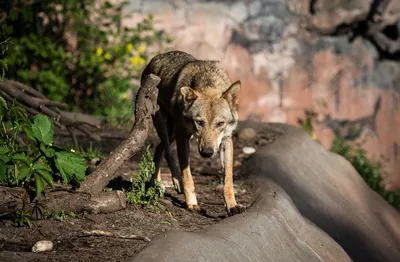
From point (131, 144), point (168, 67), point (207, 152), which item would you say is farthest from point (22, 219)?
point (168, 67)

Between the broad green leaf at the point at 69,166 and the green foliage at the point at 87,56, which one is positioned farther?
the green foliage at the point at 87,56

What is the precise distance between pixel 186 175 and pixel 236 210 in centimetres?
57

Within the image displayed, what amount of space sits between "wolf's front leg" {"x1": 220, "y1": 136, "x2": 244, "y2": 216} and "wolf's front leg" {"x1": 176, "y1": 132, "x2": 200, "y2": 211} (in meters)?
0.28

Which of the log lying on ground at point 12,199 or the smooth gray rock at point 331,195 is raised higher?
the log lying on ground at point 12,199

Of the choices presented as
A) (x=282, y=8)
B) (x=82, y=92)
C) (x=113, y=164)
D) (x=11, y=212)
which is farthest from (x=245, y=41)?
(x=11, y=212)

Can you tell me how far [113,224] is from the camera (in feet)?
19.3

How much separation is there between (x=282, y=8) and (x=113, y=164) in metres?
7.80

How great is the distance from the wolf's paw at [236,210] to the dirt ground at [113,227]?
13 centimetres

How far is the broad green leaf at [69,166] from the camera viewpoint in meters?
5.69

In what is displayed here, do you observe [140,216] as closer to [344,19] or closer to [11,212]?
[11,212]

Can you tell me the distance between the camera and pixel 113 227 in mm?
5816

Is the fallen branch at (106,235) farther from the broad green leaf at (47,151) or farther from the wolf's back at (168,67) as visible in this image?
the wolf's back at (168,67)

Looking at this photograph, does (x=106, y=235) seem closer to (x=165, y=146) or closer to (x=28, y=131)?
(x=28, y=131)

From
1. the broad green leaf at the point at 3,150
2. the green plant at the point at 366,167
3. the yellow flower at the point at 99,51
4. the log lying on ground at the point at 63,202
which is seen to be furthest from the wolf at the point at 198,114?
the green plant at the point at 366,167
